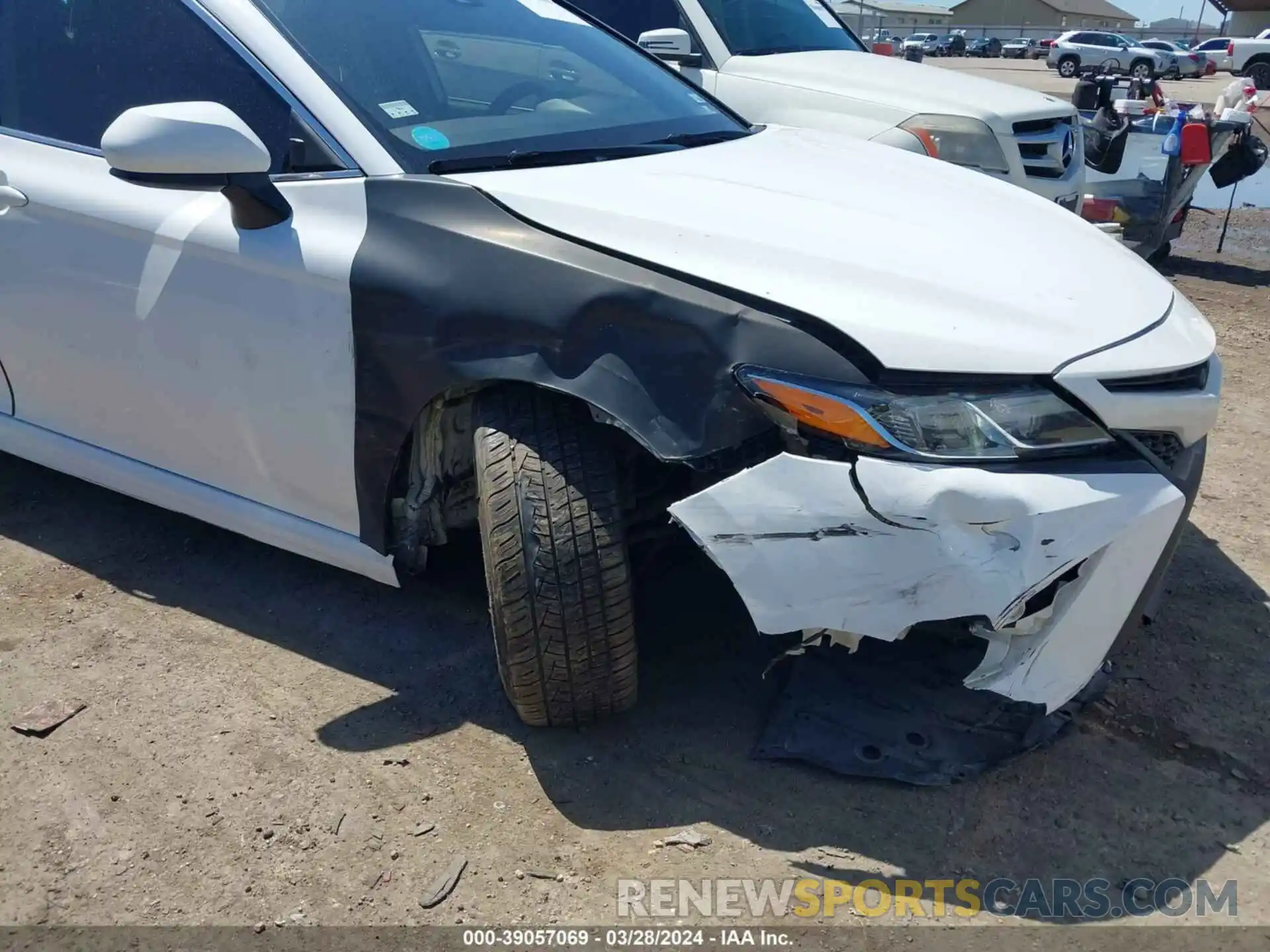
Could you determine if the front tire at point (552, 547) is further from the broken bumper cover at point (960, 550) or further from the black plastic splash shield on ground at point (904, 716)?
the black plastic splash shield on ground at point (904, 716)

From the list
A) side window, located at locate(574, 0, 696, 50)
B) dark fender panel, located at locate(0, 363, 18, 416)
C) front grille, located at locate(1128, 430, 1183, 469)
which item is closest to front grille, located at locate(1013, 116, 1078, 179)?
side window, located at locate(574, 0, 696, 50)

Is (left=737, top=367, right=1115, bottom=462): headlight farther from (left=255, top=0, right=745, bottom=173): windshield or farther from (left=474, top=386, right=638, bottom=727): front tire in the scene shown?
(left=255, top=0, right=745, bottom=173): windshield

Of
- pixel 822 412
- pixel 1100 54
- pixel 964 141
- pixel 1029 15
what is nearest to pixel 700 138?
pixel 822 412

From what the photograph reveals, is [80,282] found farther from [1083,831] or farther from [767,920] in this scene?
[1083,831]

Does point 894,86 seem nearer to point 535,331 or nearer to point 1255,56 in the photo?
point 535,331

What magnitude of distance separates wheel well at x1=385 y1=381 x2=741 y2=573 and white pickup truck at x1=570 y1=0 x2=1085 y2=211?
3.47m

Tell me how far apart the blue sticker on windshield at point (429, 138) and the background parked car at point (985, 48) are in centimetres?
5797

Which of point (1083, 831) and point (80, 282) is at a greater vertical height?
point (80, 282)

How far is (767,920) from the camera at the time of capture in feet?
6.60

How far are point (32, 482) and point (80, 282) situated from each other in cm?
132

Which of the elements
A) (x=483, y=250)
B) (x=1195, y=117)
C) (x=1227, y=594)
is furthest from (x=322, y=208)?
(x=1195, y=117)

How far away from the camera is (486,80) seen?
2934 millimetres

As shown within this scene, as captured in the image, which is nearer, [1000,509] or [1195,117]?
[1000,509]

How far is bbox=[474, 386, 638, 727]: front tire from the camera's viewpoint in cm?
222
